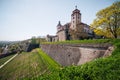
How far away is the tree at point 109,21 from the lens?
17.4 metres

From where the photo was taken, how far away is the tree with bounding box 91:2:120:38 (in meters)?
17.4

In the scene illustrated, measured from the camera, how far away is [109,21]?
1767cm

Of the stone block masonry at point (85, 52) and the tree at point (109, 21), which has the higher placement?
the tree at point (109, 21)

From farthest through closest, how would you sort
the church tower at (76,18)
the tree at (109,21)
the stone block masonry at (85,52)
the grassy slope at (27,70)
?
1. the church tower at (76,18)
2. the tree at (109,21)
3. the grassy slope at (27,70)
4. the stone block masonry at (85,52)

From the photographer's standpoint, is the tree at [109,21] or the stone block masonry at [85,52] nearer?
the stone block masonry at [85,52]

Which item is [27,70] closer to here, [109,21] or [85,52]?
[85,52]

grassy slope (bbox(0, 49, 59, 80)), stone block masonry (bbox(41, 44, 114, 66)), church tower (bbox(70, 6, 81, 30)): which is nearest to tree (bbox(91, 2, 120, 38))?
stone block masonry (bbox(41, 44, 114, 66))

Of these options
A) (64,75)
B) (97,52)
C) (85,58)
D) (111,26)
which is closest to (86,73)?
(64,75)

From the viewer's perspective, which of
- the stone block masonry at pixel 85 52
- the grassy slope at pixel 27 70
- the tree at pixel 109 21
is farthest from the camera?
the tree at pixel 109 21

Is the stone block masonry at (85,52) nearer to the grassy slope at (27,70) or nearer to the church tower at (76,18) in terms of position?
the grassy slope at (27,70)

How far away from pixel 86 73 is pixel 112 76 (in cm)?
129

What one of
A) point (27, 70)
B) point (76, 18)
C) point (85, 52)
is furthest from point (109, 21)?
point (27, 70)

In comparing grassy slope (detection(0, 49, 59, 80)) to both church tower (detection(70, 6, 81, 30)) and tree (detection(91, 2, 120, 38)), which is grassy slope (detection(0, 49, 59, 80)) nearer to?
tree (detection(91, 2, 120, 38))

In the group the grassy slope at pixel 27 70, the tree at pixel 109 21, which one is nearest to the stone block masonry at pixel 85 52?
the grassy slope at pixel 27 70
